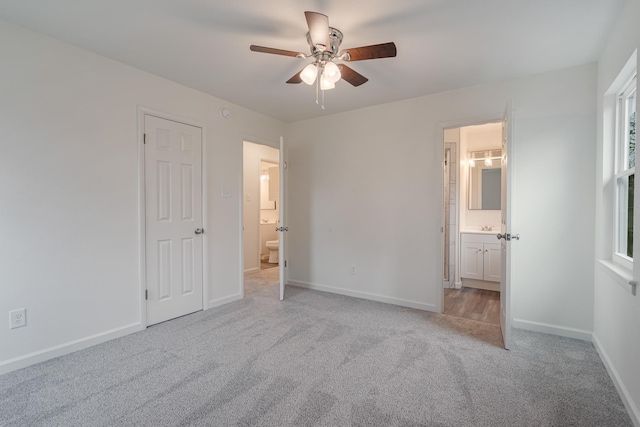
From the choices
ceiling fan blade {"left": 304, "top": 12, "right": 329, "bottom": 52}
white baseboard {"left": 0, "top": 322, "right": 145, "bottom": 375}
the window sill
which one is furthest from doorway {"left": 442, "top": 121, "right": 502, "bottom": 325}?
white baseboard {"left": 0, "top": 322, "right": 145, "bottom": 375}

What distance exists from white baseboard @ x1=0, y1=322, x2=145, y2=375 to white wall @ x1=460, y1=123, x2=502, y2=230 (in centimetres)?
454

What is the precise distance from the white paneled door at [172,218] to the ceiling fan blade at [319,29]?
1.95 metres

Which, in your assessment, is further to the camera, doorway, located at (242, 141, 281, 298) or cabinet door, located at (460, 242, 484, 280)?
doorway, located at (242, 141, 281, 298)

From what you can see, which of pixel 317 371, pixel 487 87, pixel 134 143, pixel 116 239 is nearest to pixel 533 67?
pixel 487 87

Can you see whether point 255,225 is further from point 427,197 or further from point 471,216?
point 471,216

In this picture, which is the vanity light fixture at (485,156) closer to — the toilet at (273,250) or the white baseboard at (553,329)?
the white baseboard at (553,329)

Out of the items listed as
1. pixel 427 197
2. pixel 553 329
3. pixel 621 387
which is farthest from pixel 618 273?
pixel 427 197

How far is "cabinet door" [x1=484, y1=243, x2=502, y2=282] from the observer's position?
168 inches

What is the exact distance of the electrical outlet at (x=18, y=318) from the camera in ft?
7.04

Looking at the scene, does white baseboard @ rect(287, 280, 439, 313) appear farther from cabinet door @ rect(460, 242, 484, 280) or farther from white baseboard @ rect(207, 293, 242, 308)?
cabinet door @ rect(460, 242, 484, 280)

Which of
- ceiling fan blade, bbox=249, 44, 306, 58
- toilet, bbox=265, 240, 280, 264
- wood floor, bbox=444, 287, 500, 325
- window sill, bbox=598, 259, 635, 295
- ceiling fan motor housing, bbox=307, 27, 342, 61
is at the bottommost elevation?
wood floor, bbox=444, 287, 500, 325

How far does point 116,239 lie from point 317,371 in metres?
2.11

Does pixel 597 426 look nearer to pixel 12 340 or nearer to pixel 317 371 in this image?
pixel 317 371

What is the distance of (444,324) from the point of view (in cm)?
306
